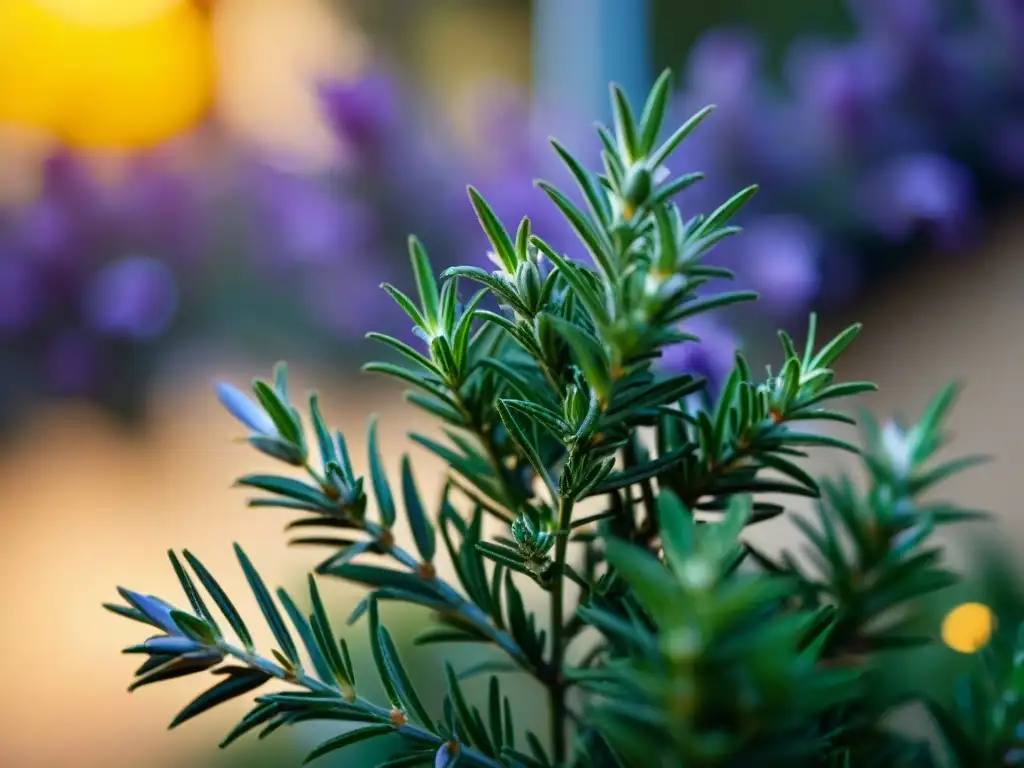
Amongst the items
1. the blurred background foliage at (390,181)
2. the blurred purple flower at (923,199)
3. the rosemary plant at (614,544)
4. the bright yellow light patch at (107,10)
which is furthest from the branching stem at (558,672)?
the bright yellow light patch at (107,10)

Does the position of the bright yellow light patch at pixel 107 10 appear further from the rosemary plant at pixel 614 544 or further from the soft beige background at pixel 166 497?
the rosemary plant at pixel 614 544

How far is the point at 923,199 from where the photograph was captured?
73cm

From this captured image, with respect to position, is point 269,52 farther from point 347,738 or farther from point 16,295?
point 347,738

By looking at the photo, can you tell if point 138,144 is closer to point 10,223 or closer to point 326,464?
point 10,223

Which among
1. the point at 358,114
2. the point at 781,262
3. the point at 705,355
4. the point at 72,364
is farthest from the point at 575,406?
the point at 72,364

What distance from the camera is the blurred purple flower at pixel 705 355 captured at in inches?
10.6

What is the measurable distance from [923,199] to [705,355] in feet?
1.78

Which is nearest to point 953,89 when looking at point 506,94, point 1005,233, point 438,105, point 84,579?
point 1005,233

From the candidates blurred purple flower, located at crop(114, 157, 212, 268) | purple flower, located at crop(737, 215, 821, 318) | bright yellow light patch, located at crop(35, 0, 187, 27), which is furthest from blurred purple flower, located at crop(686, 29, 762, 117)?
bright yellow light patch, located at crop(35, 0, 187, 27)

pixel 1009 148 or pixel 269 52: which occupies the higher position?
pixel 269 52

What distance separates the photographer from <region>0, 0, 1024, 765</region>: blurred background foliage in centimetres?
77

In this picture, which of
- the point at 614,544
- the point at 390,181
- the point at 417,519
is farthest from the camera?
the point at 390,181

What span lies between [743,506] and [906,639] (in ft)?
0.43

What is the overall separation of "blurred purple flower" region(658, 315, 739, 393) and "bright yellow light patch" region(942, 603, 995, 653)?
0.13m
